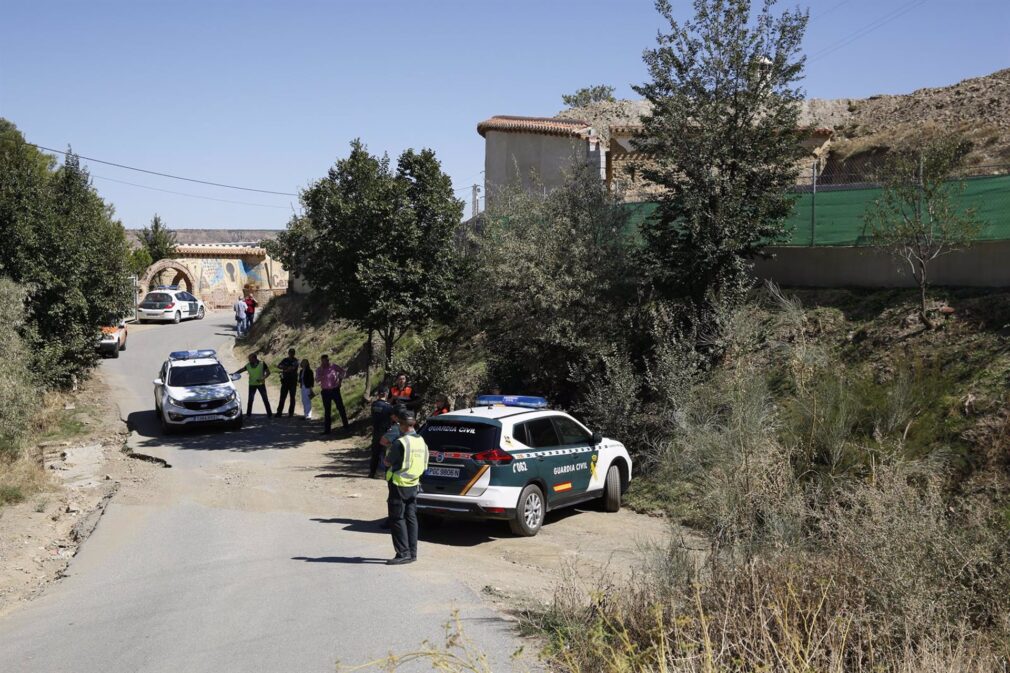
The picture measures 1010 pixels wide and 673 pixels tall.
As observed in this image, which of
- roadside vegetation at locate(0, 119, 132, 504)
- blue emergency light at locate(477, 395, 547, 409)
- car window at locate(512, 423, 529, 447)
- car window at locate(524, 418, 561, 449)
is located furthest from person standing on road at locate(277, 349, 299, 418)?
car window at locate(512, 423, 529, 447)

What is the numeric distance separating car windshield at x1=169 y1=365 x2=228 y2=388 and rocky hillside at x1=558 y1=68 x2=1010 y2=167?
14124 mm

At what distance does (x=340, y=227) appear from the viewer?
19.0 metres

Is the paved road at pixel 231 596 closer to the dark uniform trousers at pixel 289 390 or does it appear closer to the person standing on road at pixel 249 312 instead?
the dark uniform trousers at pixel 289 390

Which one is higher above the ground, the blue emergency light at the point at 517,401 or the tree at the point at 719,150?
the tree at the point at 719,150

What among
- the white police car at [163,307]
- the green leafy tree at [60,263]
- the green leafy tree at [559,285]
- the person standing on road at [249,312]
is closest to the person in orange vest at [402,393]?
the green leafy tree at [559,285]

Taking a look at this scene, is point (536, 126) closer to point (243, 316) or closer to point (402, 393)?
point (402, 393)

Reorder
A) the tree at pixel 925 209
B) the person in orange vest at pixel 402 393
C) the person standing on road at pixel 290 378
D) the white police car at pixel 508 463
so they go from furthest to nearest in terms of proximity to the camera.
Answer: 1. the person standing on road at pixel 290 378
2. the person in orange vest at pixel 402 393
3. the tree at pixel 925 209
4. the white police car at pixel 508 463

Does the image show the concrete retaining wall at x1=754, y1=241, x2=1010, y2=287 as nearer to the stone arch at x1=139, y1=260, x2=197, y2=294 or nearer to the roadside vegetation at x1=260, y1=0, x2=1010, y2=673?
the roadside vegetation at x1=260, y1=0, x2=1010, y2=673

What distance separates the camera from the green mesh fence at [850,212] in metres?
15.3

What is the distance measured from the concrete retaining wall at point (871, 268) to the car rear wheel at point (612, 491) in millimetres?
6730

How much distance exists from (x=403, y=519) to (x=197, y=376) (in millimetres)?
13300

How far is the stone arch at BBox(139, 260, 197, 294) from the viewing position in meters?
49.8

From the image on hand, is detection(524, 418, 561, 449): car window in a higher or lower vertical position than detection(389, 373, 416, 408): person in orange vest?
lower

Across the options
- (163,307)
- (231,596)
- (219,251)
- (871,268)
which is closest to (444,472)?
(231,596)
